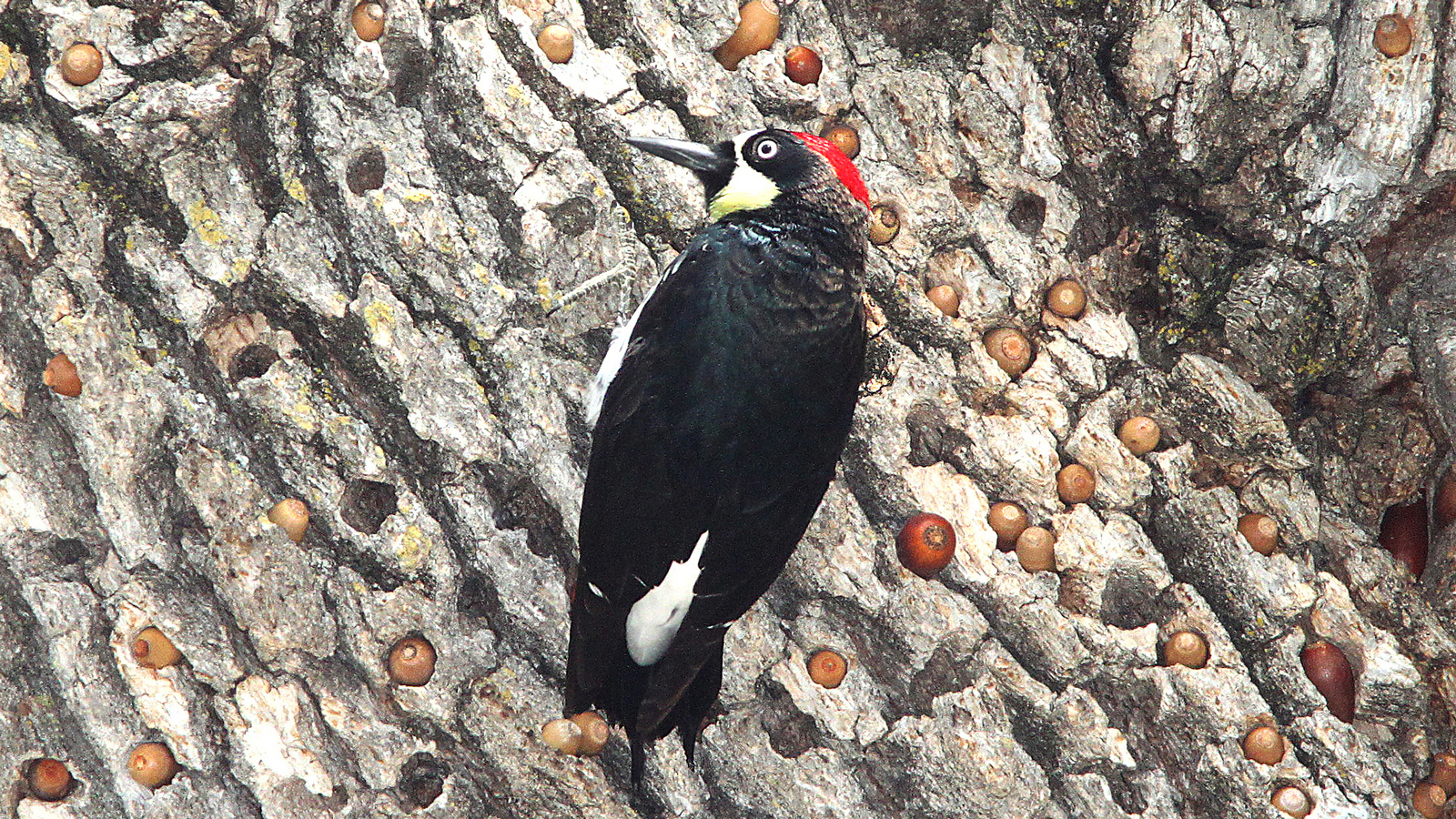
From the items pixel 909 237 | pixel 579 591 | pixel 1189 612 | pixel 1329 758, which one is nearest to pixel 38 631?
pixel 579 591

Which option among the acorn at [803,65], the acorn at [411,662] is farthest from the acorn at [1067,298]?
the acorn at [411,662]

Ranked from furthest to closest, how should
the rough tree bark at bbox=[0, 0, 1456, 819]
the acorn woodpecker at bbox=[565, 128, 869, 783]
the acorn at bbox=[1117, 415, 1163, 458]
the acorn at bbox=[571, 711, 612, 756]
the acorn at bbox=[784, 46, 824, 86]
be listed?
the acorn at bbox=[784, 46, 824, 86] → the acorn at bbox=[1117, 415, 1163, 458] → the acorn at bbox=[571, 711, 612, 756] → the rough tree bark at bbox=[0, 0, 1456, 819] → the acorn woodpecker at bbox=[565, 128, 869, 783]

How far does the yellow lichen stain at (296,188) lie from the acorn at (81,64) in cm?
46

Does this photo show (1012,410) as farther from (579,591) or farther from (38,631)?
(38,631)

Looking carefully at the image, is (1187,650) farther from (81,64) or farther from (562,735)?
(81,64)

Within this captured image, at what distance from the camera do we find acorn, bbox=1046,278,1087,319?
3.00 metres

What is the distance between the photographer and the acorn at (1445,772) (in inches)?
110

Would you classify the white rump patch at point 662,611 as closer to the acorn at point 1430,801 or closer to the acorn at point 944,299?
the acorn at point 944,299

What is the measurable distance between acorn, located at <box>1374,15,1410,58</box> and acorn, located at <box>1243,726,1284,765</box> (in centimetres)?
172

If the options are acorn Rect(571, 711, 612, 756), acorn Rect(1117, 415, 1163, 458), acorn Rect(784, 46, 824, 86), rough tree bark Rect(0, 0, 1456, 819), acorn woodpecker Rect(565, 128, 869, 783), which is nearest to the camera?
acorn woodpecker Rect(565, 128, 869, 783)

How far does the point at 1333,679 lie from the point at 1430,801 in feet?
1.25

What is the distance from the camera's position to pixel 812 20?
3.09 meters

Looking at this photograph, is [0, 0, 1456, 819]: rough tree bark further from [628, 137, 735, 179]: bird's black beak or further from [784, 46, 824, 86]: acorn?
Result: [628, 137, 735, 179]: bird's black beak

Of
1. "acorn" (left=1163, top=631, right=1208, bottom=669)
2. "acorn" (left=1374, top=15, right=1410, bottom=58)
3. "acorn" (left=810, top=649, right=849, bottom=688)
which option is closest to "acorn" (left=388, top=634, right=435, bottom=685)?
"acorn" (left=810, top=649, right=849, bottom=688)
